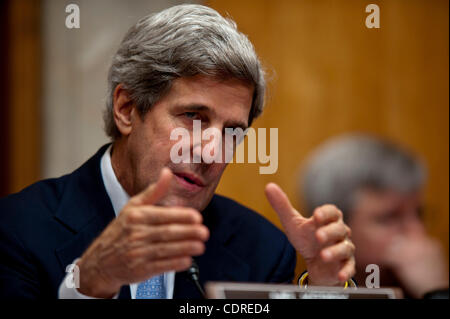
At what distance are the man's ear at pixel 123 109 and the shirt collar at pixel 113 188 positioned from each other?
0.37 feet

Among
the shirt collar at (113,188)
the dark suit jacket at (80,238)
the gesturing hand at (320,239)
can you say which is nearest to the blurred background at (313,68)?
the dark suit jacket at (80,238)

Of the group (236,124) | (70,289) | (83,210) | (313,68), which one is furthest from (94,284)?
(313,68)

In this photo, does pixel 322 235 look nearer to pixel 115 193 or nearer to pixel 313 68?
pixel 115 193

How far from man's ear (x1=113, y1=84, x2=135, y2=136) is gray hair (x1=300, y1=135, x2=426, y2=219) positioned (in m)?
0.73

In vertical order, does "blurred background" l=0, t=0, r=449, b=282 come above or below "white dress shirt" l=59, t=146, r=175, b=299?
above

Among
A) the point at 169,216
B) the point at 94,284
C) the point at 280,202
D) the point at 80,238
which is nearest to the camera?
the point at 169,216

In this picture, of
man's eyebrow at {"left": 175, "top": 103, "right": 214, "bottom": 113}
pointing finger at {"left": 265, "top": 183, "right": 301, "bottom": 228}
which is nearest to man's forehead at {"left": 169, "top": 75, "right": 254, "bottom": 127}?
man's eyebrow at {"left": 175, "top": 103, "right": 214, "bottom": 113}

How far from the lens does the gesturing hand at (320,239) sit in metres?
1.11

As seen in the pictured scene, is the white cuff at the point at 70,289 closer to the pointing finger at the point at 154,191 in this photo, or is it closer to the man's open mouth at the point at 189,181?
the pointing finger at the point at 154,191

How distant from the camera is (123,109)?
144 cm

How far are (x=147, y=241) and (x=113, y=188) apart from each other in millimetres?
523

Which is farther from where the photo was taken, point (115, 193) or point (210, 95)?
point (115, 193)

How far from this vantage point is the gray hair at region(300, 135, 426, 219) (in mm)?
1830

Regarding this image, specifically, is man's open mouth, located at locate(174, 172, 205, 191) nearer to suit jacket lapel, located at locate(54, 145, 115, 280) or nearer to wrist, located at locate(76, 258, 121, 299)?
suit jacket lapel, located at locate(54, 145, 115, 280)
